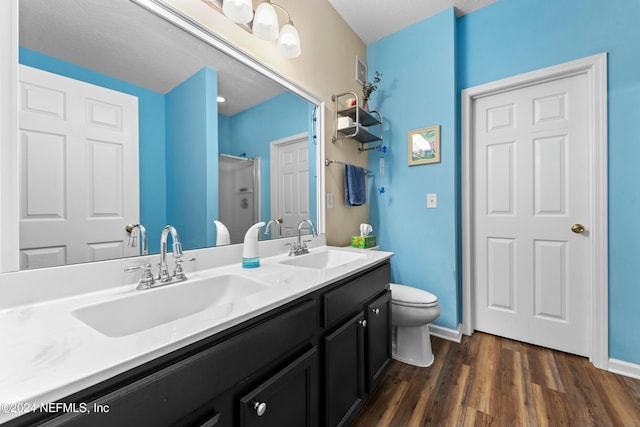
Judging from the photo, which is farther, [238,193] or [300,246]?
[300,246]

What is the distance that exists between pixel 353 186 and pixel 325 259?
2.45 ft

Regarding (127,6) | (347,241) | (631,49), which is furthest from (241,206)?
(631,49)

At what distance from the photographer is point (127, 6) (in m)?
0.98

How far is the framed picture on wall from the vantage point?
2150mm

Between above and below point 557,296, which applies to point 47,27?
above

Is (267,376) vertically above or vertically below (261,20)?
below

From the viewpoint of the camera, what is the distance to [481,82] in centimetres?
212

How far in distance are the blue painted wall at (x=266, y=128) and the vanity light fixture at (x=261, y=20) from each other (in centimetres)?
27

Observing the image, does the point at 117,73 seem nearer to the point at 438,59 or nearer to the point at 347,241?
the point at 347,241

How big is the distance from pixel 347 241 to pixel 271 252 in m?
0.86

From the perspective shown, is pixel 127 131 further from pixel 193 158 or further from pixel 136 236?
pixel 136 236

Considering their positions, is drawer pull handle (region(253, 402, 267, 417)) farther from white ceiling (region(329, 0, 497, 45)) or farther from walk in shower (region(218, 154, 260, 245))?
white ceiling (region(329, 0, 497, 45))

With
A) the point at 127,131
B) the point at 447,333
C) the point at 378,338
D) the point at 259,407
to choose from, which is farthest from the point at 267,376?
the point at 447,333

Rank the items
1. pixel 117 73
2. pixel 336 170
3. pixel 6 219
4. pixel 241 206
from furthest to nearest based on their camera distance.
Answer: pixel 336 170 → pixel 241 206 → pixel 117 73 → pixel 6 219
